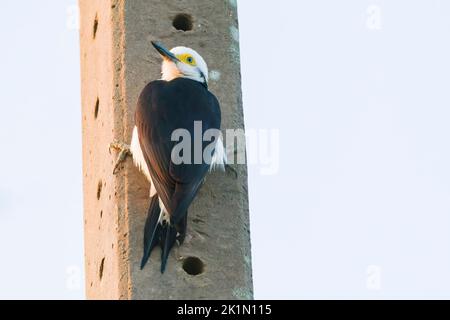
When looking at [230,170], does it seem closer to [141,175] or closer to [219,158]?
[219,158]

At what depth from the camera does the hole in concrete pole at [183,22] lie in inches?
458

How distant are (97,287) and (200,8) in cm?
149

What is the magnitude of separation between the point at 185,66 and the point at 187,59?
0.07m

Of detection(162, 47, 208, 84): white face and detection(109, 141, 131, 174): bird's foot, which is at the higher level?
detection(162, 47, 208, 84): white face

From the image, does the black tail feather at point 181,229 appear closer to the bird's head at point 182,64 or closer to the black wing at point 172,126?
the black wing at point 172,126

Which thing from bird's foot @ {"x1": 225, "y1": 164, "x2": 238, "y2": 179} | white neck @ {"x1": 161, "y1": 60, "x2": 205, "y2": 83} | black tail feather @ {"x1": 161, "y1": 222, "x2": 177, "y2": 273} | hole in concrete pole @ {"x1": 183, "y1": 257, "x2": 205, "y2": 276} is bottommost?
hole in concrete pole @ {"x1": 183, "y1": 257, "x2": 205, "y2": 276}

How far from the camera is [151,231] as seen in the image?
35.4 feet

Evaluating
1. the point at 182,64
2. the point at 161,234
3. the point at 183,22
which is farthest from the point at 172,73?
the point at 161,234

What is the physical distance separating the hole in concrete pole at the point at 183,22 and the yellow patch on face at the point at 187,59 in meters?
0.30

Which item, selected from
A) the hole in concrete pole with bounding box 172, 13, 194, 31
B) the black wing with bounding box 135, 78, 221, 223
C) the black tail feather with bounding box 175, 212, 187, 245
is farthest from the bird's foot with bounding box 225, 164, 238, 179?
the hole in concrete pole with bounding box 172, 13, 194, 31

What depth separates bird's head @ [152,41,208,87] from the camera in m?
11.3

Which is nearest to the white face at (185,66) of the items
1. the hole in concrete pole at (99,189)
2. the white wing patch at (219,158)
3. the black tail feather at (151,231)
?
the white wing patch at (219,158)

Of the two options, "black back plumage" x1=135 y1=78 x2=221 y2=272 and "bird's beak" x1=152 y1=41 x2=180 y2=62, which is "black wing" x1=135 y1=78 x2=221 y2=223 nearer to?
"black back plumage" x1=135 y1=78 x2=221 y2=272
